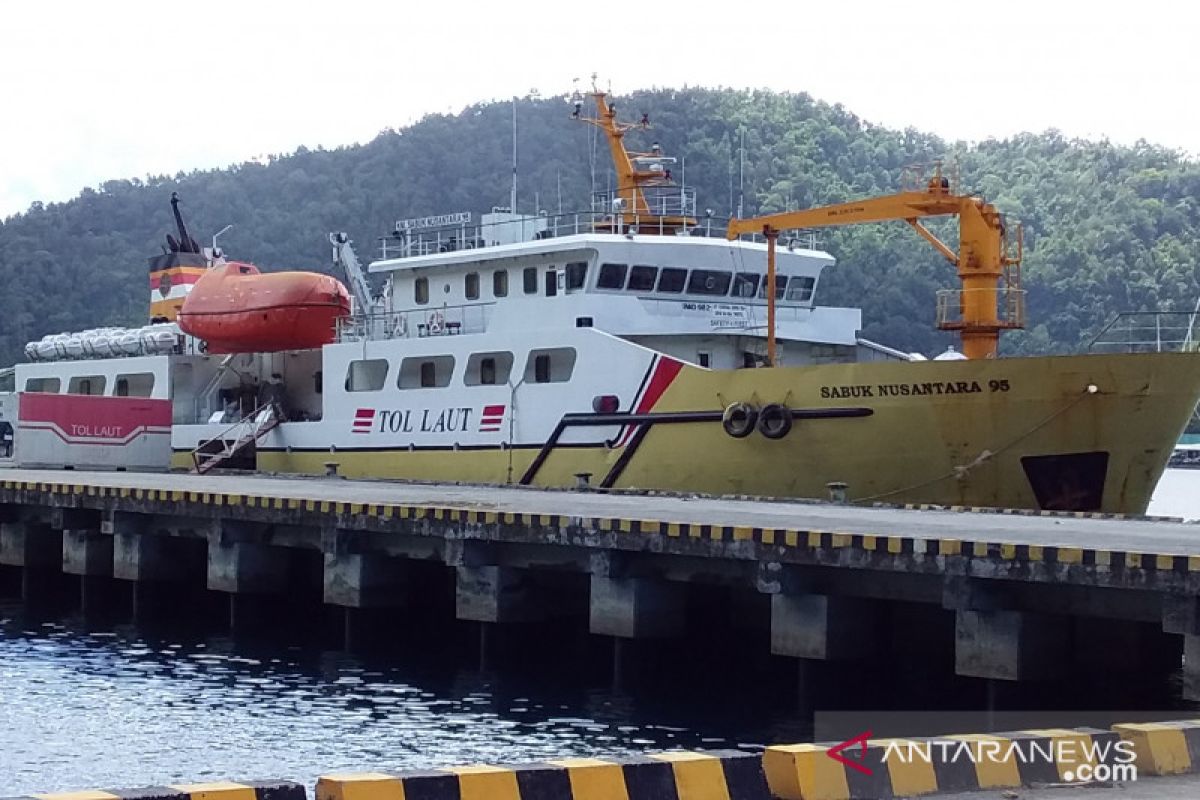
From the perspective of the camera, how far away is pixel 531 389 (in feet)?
91.2

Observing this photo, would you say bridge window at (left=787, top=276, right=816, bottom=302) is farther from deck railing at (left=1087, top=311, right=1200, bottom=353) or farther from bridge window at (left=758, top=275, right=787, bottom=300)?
deck railing at (left=1087, top=311, right=1200, bottom=353)

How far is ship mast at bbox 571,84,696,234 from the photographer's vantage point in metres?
30.7

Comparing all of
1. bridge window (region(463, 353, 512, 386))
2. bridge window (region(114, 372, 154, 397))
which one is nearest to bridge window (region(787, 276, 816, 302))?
bridge window (region(463, 353, 512, 386))

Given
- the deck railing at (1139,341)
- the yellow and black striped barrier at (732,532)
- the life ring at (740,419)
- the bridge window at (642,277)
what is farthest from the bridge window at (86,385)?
the deck railing at (1139,341)

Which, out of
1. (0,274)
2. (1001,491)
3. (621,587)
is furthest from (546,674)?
(0,274)

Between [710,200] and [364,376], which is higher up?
[710,200]

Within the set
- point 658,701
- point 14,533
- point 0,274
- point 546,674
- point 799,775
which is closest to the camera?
point 799,775

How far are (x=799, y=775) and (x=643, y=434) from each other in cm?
1761

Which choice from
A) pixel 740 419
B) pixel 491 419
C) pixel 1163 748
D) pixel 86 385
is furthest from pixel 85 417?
pixel 1163 748

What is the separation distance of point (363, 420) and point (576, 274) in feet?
17.3

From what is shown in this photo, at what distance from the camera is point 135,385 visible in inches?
1532

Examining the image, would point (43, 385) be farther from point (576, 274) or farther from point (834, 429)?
point (834, 429)

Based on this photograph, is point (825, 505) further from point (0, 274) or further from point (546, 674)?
point (0, 274)

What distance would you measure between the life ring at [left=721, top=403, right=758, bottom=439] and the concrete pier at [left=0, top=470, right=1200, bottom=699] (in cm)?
189
